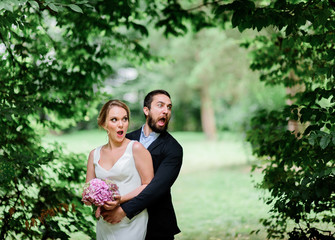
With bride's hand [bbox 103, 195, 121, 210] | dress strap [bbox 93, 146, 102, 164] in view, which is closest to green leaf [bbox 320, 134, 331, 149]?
bride's hand [bbox 103, 195, 121, 210]

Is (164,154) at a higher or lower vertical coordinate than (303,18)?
lower

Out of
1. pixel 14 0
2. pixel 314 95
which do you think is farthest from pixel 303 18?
pixel 14 0

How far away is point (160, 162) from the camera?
10.9 feet

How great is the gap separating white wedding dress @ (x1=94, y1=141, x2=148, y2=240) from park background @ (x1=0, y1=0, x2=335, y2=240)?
A: 119cm

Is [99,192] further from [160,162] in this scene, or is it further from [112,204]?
[160,162]

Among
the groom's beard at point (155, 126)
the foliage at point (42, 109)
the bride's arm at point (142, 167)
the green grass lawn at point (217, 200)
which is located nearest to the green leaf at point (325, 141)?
the groom's beard at point (155, 126)

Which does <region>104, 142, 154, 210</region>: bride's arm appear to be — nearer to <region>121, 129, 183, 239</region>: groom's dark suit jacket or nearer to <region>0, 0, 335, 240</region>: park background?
<region>121, 129, 183, 239</region>: groom's dark suit jacket

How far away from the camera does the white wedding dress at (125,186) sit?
123 inches

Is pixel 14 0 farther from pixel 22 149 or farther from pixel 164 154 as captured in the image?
pixel 22 149

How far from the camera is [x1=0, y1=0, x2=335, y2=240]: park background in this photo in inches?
156

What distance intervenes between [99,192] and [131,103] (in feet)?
15.7

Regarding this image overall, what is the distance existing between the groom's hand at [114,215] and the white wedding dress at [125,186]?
0.19 ft

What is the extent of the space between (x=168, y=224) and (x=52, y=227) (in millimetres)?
1893

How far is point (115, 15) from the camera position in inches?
268
